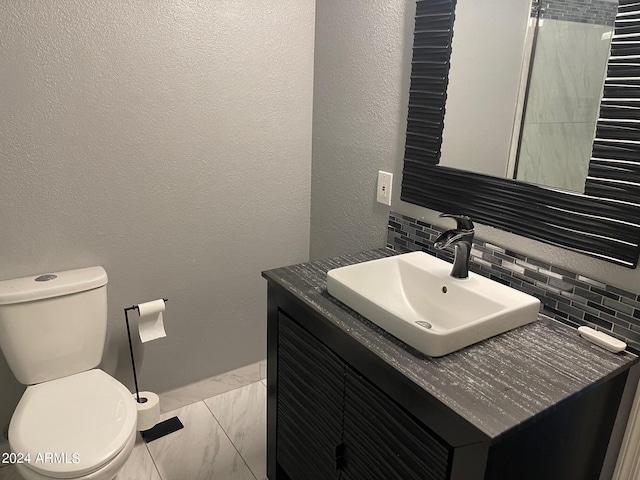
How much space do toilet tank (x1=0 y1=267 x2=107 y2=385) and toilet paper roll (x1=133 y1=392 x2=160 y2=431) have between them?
28cm

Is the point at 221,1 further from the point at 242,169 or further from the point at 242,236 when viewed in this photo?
the point at 242,236

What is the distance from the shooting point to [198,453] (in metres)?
1.92

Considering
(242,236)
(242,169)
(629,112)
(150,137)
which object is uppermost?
→ (629,112)

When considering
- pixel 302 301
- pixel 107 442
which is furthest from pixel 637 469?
pixel 107 442

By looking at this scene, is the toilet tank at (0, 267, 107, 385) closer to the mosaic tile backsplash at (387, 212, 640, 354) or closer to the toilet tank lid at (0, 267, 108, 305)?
the toilet tank lid at (0, 267, 108, 305)

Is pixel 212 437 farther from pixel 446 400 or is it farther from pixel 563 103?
pixel 563 103

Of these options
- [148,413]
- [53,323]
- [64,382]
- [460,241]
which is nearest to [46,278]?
[53,323]

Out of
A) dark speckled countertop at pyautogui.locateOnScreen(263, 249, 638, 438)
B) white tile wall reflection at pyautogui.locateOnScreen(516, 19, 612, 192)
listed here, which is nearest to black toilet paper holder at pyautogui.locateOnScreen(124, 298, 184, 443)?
dark speckled countertop at pyautogui.locateOnScreen(263, 249, 638, 438)

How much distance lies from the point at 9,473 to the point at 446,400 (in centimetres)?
176

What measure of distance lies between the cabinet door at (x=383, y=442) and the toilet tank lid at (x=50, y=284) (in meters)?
1.04

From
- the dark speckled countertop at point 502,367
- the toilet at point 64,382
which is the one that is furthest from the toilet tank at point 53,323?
the dark speckled countertop at point 502,367

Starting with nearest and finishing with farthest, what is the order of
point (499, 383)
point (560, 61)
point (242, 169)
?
point (499, 383)
point (560, 61)
point (242, 169)

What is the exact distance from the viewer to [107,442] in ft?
4.48

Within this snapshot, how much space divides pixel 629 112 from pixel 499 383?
69 centimetres
